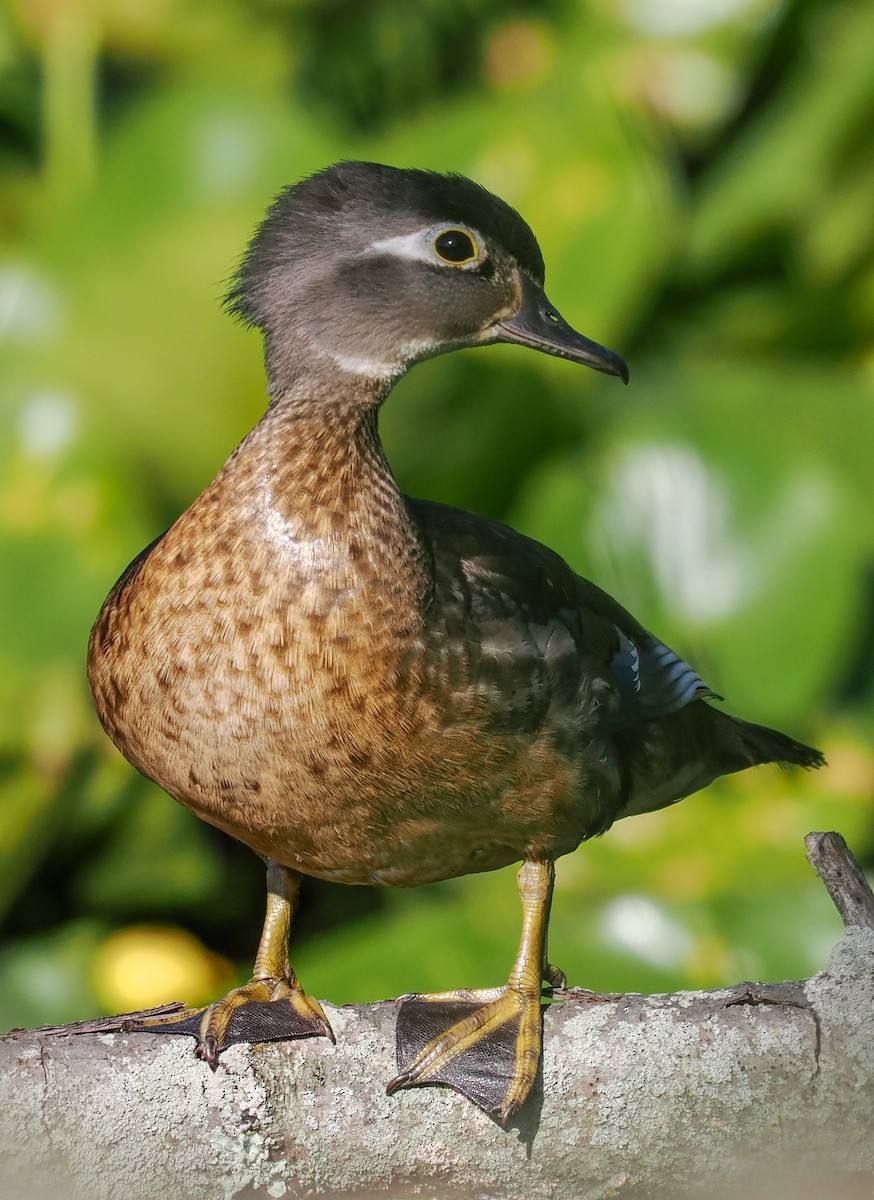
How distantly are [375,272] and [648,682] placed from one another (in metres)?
0.51

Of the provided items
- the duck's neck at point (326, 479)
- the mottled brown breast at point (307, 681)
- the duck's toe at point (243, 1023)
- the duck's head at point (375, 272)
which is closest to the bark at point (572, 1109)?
the duck's toe at point (243, 1023)

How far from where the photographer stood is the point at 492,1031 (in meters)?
1.34

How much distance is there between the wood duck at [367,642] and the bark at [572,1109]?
4cm

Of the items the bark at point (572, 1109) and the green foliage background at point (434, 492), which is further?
the green foliage background at point (434, 492)

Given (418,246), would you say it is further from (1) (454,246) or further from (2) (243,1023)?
(2) (243,1023)

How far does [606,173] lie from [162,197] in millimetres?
712

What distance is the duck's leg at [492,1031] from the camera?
4.06 ft

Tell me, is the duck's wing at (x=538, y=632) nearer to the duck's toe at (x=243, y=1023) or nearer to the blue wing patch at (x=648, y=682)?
the blue wing patch at (x=648, y=682)

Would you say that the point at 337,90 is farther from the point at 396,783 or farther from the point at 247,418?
the point at 396,783

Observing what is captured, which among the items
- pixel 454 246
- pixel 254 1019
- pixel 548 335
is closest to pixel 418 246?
pixel 454 246

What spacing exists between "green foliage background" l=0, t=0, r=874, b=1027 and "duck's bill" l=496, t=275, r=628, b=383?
74cm

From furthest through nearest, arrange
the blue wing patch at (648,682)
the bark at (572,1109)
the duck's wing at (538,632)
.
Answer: the blue wing patch at (648,682)
the duck's wing at (538,632)
the bark at (572,1109)

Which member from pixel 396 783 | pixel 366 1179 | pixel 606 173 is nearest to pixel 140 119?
pixel 606 173

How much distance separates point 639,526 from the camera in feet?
7.14
